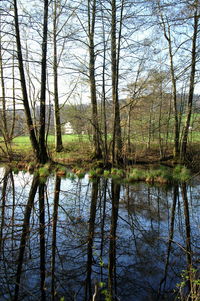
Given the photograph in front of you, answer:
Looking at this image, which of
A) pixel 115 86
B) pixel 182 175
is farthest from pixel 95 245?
pixel 115 86

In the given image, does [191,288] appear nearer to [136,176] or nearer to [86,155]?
[136,176]

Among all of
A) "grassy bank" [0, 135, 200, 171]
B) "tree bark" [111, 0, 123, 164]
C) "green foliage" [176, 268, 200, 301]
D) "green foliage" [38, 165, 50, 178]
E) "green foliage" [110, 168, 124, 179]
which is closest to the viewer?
"green foliage" [176, 268, 200, 301]

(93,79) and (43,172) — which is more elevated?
(93,79)

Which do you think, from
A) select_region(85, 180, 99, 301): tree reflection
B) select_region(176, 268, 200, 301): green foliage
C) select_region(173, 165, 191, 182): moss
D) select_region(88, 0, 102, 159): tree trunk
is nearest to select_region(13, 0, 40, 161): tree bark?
select_region(88, 0, 102, 159): tree trunk

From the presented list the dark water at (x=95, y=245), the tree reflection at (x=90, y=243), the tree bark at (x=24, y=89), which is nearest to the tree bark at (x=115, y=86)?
the tree bark at (x=24, y=89)

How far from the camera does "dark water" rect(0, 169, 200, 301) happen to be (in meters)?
2.86

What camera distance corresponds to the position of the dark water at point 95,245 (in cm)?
286

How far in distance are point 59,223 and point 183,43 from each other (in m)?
11.1

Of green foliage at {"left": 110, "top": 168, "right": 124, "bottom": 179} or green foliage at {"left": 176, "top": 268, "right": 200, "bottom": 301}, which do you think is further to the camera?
green foliage at {"left": 110, "top": 168, "right": 124, "bottom": 179}

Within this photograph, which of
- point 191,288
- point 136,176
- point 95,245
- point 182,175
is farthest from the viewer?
point 182,175

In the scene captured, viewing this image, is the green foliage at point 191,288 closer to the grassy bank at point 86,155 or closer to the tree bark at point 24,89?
the grassy bank at point 86,155

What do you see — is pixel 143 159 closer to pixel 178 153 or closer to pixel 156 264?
pixel 178 153

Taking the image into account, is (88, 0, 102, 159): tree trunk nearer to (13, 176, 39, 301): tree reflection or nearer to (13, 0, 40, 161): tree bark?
(13, 0, 40, 161): tree bark

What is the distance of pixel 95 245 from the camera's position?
4000 millimetres
